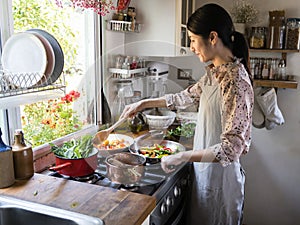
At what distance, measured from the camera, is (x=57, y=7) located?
5.48ft

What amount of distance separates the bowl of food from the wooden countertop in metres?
0.20

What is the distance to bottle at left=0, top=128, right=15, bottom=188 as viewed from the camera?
1145mm

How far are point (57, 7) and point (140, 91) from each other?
68 centimetres

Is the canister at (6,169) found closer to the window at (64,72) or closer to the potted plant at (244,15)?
the window at (64,72)

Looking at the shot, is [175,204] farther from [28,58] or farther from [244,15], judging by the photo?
[244,15]

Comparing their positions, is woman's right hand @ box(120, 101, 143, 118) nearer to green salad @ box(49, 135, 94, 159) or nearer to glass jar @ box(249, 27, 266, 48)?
green salad @ box(49, 135, 94, 159)

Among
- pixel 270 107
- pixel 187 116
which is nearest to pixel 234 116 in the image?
pixel 187 116

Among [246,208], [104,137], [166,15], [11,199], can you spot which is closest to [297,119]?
[246,208]

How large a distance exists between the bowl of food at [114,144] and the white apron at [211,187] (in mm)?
329

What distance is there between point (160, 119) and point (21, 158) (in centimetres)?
63

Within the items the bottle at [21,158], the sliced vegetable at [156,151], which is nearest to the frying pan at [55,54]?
the bottle at [21,158]

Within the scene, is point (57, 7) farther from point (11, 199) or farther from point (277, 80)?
point (277, 80)

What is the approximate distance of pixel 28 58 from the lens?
129 cm

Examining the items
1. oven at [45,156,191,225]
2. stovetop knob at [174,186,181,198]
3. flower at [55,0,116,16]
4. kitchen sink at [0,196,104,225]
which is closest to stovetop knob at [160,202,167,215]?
oven at [45,156,191,225]
